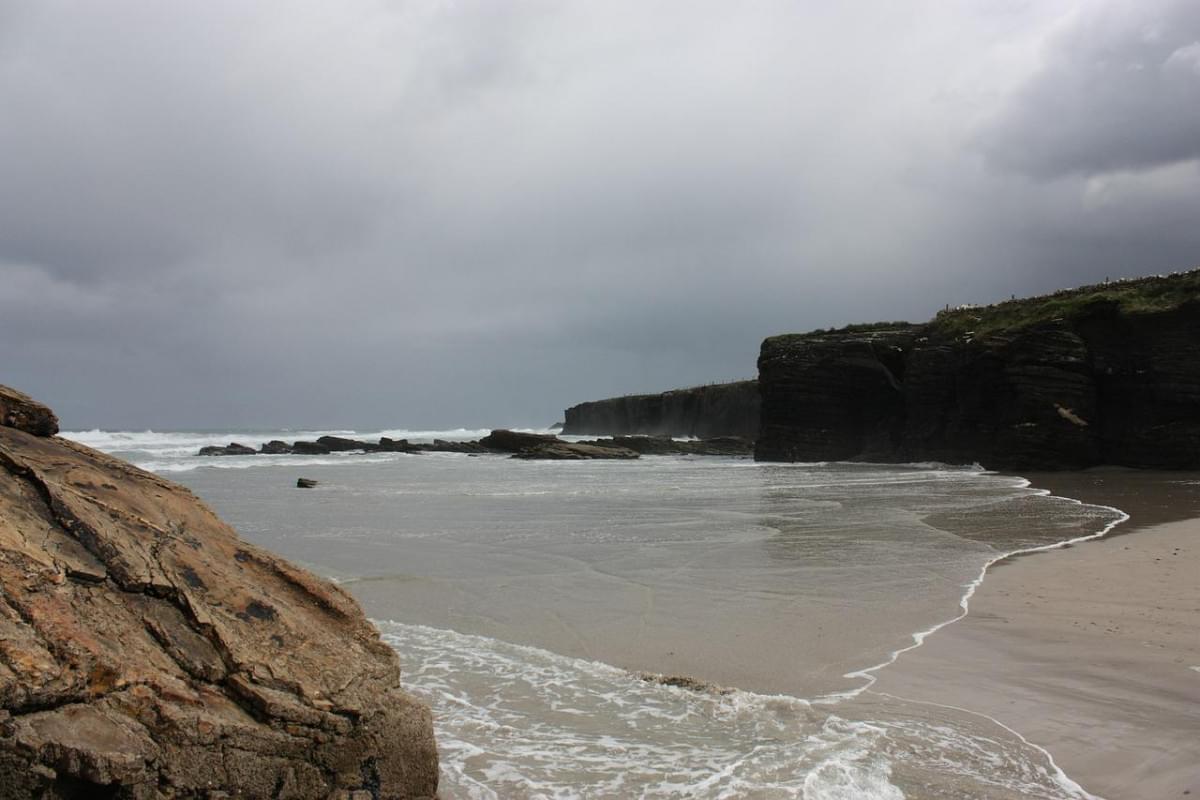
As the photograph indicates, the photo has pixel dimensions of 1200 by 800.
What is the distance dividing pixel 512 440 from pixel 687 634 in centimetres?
5279

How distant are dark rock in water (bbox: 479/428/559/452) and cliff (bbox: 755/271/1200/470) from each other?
61.5 ft

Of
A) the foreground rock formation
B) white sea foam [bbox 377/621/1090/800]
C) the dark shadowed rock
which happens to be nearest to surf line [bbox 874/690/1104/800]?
white sea foam [bbox 377/621/1090/800]

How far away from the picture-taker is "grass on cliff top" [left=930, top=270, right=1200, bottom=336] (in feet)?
97.1

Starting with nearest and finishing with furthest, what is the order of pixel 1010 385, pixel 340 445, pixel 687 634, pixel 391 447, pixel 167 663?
pixel 167 663 → pixel 687 634 → pixel 1010 385 → pixel 340 445 → pixel 391 447

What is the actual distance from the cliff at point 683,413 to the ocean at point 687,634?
61352 mm

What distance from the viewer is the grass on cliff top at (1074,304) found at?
29.6 meters

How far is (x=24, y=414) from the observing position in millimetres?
4473

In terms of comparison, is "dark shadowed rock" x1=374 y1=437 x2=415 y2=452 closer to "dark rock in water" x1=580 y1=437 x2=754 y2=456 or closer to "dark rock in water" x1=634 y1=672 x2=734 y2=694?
"dark rock in water" x1=580 y1=437 x2=754 y2=456

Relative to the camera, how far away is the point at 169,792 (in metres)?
2.87

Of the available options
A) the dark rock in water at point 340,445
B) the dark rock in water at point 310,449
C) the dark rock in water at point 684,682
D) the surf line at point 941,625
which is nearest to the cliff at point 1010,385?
the surf line at point 941,625

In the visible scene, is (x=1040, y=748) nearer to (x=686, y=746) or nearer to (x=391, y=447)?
(x=686, y=746)

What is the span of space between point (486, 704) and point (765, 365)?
41.3 m

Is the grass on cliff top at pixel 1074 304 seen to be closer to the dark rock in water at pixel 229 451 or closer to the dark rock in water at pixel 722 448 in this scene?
the dark rock in water at pixel 722 448

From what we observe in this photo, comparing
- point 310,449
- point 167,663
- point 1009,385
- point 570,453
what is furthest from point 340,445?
point 167,663
